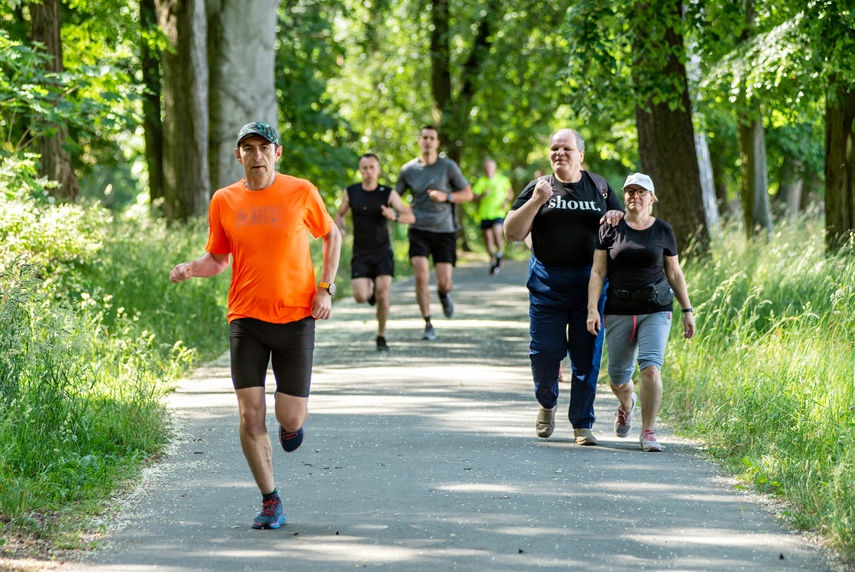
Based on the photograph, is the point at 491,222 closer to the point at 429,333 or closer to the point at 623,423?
the point at 429,333

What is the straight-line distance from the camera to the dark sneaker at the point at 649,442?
8453mm

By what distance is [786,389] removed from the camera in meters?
8.51

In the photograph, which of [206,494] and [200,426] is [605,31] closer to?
[200,426]

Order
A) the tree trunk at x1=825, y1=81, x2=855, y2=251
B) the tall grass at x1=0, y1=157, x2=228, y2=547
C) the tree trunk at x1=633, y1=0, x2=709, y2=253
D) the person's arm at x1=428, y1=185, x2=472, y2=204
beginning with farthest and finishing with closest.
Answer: the tree trunk at x1=633, y1=0, x2=709, y2=253 < the person's arm at x1=428, y1=185, x2=472, y2=204 < the tree trunk at x1=825, y1=81, x2=855, y2=251 < the tall grass at x1=0, y1=157, x2=228, y2=547

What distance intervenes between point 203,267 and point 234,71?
14876 millimetres

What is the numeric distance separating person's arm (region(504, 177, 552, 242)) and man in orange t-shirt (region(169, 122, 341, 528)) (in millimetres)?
2200

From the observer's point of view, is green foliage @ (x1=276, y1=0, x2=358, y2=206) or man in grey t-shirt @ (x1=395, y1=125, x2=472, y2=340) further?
green foliage @ (x1=276, y1=0, x2=358, y2=206)

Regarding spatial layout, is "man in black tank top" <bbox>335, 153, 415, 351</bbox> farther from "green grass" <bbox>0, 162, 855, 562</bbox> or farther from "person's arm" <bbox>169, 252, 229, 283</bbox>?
"person's arm" <bbox>169, 252, 229, 283</bbox>

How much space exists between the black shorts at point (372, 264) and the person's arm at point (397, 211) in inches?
17.7

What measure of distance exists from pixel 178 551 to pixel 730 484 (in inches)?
124


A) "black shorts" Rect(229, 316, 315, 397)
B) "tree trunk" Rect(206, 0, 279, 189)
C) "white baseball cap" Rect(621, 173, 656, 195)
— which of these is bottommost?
"black shorts" Rect(229, 316, 315, 397)

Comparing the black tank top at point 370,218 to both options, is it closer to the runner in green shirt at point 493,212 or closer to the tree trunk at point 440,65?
the runner in green shirt at point 493,212

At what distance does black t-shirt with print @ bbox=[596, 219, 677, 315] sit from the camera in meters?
8.41

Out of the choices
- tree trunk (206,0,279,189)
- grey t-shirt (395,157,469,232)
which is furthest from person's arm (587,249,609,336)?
tree trunk (206,0,279,189)
